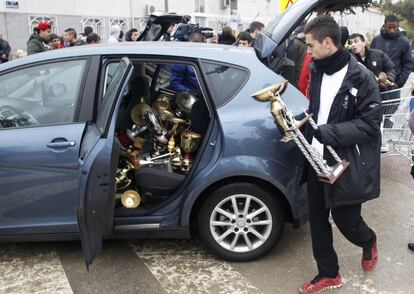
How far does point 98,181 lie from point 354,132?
4.67 ft

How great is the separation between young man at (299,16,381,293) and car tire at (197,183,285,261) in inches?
16.7

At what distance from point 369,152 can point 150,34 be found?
3026 mm

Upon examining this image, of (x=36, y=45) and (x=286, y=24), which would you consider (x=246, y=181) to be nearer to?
(x=286, y=24)

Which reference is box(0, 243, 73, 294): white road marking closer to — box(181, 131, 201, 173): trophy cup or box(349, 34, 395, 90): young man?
box(181, 131, 201, 173): trophy cup

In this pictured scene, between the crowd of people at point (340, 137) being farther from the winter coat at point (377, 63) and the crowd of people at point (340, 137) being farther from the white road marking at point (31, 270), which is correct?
the winter coat at point (377, 63)

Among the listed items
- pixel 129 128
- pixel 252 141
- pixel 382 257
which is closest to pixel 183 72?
pixel 129 128

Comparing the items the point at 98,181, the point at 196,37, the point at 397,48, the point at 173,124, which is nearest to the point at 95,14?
the point at 196,37

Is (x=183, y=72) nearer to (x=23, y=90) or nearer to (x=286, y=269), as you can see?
(x=23, y=90)

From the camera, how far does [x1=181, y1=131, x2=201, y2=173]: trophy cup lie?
11.6 ft

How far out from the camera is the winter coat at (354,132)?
257 centimetres

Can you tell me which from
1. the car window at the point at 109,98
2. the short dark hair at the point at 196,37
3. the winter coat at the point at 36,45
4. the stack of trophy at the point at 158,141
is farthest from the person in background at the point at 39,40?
the car window at the point at 109,98

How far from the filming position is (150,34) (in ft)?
16.4

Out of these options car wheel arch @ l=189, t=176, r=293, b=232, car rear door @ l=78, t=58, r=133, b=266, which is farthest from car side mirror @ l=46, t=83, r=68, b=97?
car wheel arch @ l=189, t=176, r=293, b=232

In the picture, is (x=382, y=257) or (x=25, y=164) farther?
(x=382, y=257)
